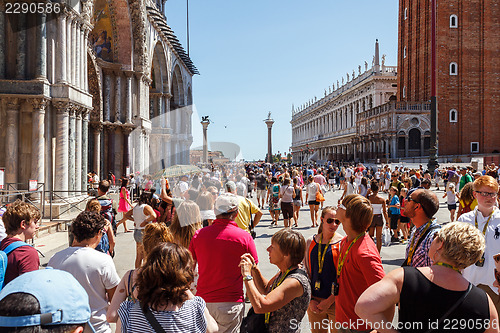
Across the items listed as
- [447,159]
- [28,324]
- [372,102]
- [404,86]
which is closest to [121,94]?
[28,324]

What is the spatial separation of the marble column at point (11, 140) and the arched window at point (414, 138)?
132 ft

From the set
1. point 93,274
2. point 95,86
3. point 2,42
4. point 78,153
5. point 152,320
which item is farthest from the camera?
point 95,86

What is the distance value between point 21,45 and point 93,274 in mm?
11155

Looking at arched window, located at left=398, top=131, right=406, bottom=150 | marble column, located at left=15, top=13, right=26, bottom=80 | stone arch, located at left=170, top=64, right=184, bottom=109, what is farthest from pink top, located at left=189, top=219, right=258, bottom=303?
arched window, located at left=398, top=131, right=406, bottom=150

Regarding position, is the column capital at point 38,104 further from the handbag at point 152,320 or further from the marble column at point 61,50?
the handbag at point 152,320

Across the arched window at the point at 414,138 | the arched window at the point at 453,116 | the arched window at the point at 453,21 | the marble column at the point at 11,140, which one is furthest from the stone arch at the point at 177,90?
the arched window at the point at 453,21

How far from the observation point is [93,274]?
3340mm

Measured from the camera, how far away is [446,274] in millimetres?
2428

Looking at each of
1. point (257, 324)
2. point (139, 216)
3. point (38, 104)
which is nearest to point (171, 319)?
point (257, 324)

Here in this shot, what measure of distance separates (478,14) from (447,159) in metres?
18.2

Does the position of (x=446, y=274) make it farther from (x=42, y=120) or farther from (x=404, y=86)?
(x=404, y=86)

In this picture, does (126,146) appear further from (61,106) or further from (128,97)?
(61,106)

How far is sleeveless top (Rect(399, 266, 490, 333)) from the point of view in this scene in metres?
2.32

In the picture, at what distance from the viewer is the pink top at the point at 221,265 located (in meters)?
3.70
